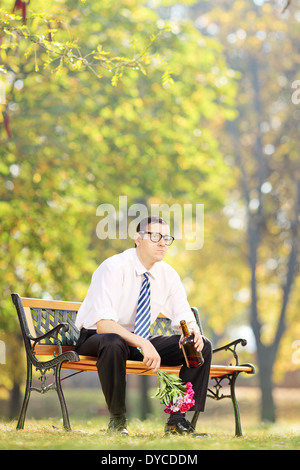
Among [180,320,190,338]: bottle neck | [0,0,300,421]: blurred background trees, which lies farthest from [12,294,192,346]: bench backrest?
[0,0,300,421]: blurred background trees

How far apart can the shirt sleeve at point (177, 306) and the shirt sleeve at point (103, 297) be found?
1.68 feet

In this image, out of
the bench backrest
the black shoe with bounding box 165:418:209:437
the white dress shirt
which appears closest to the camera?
the black shoe with bounding box 165:418:209:437

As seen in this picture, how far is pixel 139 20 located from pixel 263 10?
796cm

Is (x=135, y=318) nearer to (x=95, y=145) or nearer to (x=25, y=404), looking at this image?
(x=25, y=404)

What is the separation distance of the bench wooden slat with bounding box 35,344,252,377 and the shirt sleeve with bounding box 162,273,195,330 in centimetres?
40

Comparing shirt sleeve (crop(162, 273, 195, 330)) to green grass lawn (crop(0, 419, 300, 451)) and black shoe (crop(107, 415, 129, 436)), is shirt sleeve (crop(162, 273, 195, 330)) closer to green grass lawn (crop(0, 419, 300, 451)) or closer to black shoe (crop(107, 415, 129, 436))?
black shoe (crop(107, 415, 129, 436))

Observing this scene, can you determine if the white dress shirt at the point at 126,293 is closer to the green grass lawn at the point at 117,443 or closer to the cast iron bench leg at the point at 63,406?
the cast iron bench leg at the point at 63,406

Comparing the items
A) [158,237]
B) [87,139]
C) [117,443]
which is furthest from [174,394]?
[87,139]

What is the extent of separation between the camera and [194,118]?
14570mm

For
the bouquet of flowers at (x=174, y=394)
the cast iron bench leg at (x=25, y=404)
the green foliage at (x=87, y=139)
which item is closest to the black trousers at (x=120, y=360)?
the bouquet of flowers at (x=174, y=394)

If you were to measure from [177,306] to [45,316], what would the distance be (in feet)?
4.27

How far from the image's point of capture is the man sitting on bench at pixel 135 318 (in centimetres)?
496

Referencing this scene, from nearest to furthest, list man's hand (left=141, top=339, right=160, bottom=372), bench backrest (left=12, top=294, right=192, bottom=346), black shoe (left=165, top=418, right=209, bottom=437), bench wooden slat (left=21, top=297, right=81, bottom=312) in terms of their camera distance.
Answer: man's hand (left=141, top=339, right=160, bottom=372) < black shoe (left=165, top=418, right=209, bottom=437) < bench backrest (left=12, top=294, right=192, bottom=346) < bench wooden slat (left=21, top=297, right=81, bottom=312)

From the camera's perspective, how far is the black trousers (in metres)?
4.95
